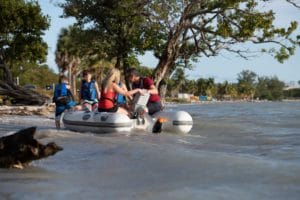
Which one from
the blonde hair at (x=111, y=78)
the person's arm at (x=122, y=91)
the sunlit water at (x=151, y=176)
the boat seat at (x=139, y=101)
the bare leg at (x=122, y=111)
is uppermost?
the blonde hair at (x=111, y=78)

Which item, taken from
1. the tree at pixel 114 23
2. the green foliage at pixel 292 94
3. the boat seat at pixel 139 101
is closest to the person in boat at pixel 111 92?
the boat seat at pixel 139 101

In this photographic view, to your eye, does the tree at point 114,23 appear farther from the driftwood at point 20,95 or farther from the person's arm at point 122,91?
the person's arm at point 122,91

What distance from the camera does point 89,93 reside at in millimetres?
12547

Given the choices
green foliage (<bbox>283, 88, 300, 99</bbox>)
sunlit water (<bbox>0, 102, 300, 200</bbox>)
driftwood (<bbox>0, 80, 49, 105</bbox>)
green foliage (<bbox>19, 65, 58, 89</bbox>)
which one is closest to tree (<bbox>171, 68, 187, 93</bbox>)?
green foliage (<bbox>19, 65, 58, 89</bbox>)

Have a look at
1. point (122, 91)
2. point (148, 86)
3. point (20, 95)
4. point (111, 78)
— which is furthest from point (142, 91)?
point (20, 95)

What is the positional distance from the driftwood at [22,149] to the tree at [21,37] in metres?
25.6

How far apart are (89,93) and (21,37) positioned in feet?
73.8

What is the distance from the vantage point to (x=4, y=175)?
5.69m

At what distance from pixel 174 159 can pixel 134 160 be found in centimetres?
55

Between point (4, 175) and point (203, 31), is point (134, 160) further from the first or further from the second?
point (203, 31)

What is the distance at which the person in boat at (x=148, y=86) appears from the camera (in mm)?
11836

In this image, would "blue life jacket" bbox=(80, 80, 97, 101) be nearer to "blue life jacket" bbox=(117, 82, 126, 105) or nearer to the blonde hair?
"blue life jacket" bbox=(117, 82, 126, 105)

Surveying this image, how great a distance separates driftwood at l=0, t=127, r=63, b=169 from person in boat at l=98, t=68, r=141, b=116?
5295 millimetres

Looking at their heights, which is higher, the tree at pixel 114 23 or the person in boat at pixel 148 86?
the tree at pixel 114 23
